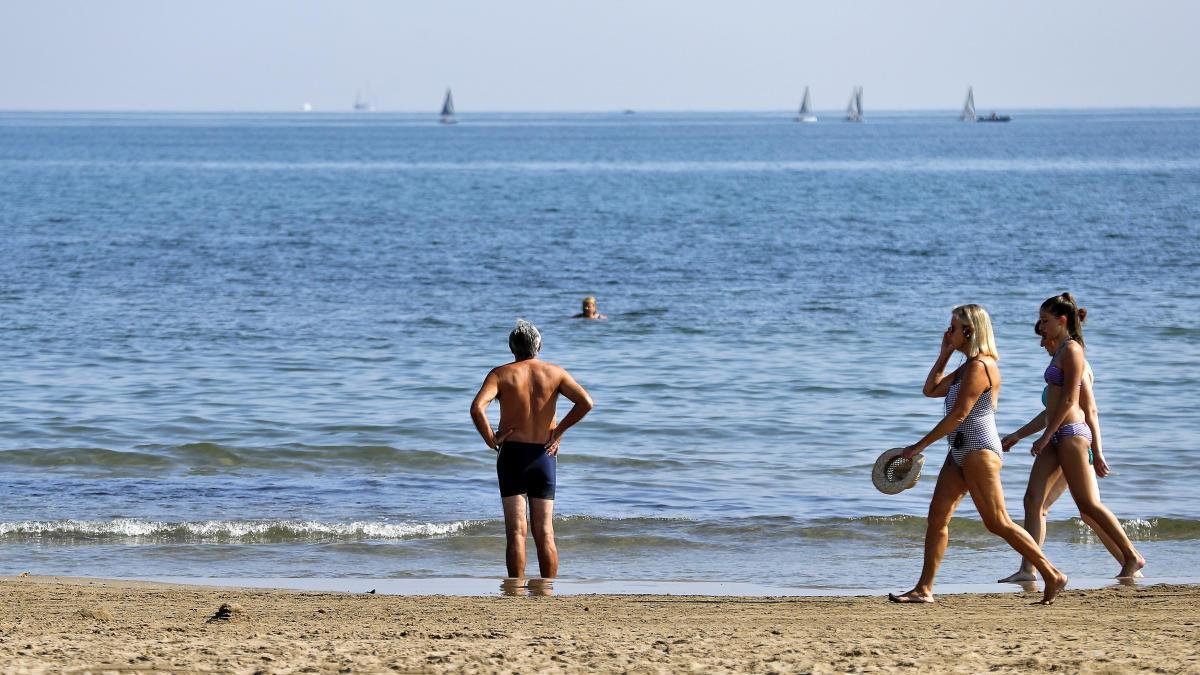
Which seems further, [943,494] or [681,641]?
[943,494]

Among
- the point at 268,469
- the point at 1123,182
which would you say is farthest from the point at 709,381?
the point at 1123,182

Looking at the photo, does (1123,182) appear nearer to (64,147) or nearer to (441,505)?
(441,505)

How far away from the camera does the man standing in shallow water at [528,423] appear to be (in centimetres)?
777

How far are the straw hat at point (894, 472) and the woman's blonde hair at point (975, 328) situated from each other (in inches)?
27.1

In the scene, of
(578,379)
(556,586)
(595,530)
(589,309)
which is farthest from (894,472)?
(589,309)

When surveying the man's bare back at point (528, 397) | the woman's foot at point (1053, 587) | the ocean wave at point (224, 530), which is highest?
the man's bare back at point (528, 397)

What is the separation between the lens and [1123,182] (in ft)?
223

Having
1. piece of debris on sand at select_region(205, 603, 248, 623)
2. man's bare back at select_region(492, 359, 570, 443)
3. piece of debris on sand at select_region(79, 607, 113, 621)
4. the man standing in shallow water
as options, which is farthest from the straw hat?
piece of debris on sand at select_region(79, 607, 113, 621)

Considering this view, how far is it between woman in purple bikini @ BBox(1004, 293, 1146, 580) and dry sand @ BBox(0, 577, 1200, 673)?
52 cm

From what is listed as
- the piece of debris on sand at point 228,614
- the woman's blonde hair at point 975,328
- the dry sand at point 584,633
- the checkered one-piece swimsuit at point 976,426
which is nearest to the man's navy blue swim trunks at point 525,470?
the dry sand at point 584,633

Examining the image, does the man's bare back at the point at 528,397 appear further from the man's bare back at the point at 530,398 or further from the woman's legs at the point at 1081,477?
the woman's legs at the point at 1081,477

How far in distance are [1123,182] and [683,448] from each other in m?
60.1

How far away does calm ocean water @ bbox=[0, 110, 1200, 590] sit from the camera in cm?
999

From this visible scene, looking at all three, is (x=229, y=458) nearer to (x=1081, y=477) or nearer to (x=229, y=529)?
(x=229, y=529)
